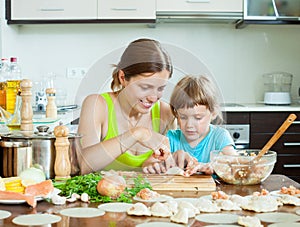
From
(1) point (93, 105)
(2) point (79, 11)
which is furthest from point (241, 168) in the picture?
(2) point (79, 11)

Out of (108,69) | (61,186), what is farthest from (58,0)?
(61,186)

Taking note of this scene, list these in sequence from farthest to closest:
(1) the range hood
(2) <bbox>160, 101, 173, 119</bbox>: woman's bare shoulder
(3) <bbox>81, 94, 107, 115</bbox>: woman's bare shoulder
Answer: (1) the range hood < (2) <bbox>160, 101, 173, 119</bbox>: woman's bare shoulder < (3) <bbox>81, 94, 107, 115</bbox>: woman's bare shoulder

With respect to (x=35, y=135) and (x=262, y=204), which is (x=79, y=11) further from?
(x=262, y=204)

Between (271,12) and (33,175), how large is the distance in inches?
116

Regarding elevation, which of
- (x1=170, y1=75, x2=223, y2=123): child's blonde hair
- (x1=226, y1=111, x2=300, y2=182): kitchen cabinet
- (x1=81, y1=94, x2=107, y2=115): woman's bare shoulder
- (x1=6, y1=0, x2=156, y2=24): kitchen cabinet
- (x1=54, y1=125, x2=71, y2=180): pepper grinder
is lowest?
(x1=226, y1=111, x2=300, y2=182): kitchen cabinet

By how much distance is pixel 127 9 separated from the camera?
13.2 ft

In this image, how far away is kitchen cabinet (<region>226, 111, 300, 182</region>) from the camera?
12.6ft

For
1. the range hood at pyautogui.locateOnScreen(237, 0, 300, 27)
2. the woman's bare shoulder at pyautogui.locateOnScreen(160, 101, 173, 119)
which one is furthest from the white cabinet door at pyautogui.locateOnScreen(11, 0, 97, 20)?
the woman's bare shoulder at pyautogui.locateOnScreen(160, 101, 173, 119)

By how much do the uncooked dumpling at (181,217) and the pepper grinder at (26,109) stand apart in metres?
0.69

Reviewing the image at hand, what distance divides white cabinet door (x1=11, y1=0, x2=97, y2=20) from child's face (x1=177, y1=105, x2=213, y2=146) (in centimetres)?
219

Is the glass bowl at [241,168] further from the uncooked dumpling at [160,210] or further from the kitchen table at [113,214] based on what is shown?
the uncooked dumpling at [160,210]

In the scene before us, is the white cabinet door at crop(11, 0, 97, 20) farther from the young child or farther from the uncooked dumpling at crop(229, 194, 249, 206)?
the uncooked dumpling at crop(229, 194, 249, 206)

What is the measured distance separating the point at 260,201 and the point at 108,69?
82cm

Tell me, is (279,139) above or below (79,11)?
below
